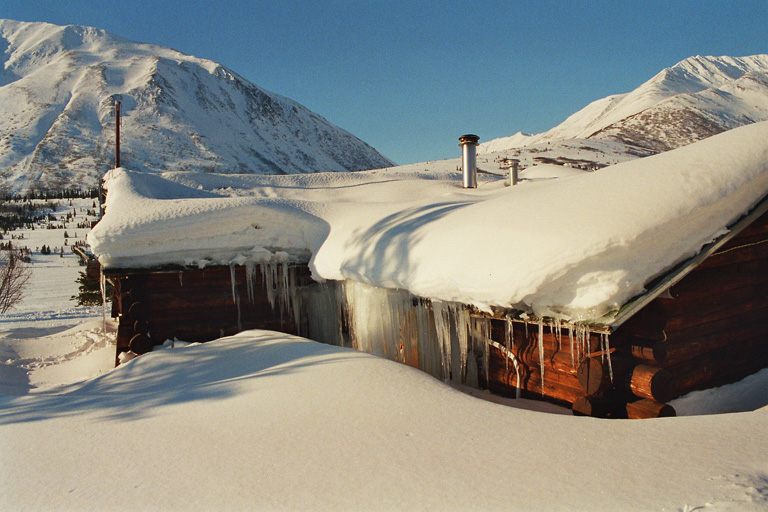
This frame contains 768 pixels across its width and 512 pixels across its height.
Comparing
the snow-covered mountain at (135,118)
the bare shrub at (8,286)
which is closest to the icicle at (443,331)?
the bare shrub at (8,286)

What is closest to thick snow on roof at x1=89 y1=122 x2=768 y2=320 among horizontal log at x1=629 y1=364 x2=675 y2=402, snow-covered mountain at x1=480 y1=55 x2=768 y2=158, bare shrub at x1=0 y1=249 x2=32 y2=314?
horizontal log at x1=629 y1=364 x2=675 y2=402

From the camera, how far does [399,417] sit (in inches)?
123

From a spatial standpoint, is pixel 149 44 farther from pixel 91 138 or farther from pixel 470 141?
pixel 470 141

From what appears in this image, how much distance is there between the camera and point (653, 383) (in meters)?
3.66

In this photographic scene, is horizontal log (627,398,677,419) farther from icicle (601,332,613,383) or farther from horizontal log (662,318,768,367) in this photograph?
horizontal log (662,318,768,367)

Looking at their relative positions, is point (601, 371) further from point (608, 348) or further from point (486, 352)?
point (486, 352)

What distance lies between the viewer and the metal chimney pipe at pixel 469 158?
9797mm

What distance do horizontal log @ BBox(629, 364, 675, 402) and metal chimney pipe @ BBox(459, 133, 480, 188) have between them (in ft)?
21.8

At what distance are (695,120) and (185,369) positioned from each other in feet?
273

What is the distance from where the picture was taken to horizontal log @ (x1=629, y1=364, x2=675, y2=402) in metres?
3.66

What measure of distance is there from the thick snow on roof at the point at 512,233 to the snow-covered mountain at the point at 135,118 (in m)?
62.5

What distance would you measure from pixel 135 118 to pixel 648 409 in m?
91.1

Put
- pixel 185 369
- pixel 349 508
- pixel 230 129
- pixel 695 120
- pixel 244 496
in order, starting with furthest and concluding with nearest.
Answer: pixel 230 129 < pixel 695 120 < pixel 185 369 < pixel 244 496 < pixel 349 508

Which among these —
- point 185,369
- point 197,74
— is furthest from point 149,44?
point 185,369
